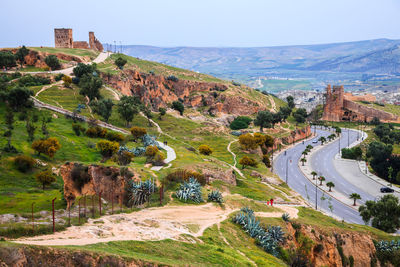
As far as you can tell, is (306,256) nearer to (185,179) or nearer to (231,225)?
(231,225)

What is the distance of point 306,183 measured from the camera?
270ft

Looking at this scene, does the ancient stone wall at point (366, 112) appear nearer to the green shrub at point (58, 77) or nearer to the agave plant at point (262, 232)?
the green shrub at point (58, 77)

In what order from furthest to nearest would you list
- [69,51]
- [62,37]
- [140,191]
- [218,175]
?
[62,37] → [69,51] → [218,175] → [140,191]

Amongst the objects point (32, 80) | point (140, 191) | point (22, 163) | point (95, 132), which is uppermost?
point (32, 80)

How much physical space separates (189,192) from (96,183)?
8599 millimetres

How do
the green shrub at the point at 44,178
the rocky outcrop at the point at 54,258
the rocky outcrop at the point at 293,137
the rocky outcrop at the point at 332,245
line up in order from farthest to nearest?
the rocky outcrop at the point at 293,137
the green shrub at the point at 44,178
the rocky outcrop at the point at 332,245
the rocky outcrop at the point at 54,258

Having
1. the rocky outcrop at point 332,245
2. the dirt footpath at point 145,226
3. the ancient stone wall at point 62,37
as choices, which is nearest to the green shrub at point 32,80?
the ancient stone wall at point 62,37

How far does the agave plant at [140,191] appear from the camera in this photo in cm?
3042

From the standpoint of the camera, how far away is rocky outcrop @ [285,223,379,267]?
33.8 m

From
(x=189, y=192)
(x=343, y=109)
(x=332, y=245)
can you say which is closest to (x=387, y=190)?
(x=332, y=245)

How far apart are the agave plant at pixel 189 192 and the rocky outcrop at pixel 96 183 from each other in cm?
531

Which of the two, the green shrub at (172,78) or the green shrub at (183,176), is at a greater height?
the green shrub at (172,78)

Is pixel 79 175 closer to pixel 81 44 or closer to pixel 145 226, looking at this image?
pixel 145 226

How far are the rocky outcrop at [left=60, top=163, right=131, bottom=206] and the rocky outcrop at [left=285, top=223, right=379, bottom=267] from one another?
52.7 feet
